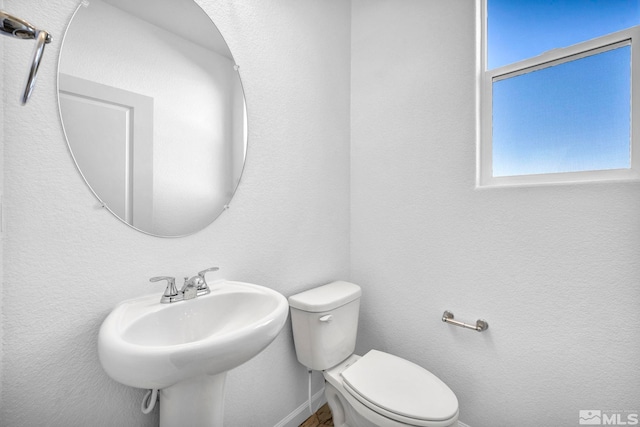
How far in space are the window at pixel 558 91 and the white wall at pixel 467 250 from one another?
118mm

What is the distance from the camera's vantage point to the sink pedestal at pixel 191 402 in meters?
0.80

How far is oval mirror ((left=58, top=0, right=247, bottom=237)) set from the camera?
0.79 meters

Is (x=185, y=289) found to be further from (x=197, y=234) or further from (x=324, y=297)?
(x=324, y=297)

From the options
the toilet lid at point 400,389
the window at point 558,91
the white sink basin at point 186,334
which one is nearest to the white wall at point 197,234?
the white sink basin at point 186,334

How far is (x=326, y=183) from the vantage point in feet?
5.17

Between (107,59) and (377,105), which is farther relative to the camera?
(377,105)

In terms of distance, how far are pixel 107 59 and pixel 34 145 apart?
13.2 inches

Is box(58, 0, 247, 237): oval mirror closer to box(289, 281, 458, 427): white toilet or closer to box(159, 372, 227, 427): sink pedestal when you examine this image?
box(159, 372, 227, 427): sink pedestal

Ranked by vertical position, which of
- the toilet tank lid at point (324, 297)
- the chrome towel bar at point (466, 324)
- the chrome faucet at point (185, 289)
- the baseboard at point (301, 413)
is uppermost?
the chrome faucet at point (185, 289)

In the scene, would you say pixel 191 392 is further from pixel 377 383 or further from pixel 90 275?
pixel 377 383

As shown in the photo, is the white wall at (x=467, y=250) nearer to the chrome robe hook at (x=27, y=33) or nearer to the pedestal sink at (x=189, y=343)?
the pedestal sink at (x=189, y=343)

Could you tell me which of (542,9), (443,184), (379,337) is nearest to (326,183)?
(443,184)

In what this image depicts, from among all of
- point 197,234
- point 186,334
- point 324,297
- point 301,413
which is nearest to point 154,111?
point 197,234

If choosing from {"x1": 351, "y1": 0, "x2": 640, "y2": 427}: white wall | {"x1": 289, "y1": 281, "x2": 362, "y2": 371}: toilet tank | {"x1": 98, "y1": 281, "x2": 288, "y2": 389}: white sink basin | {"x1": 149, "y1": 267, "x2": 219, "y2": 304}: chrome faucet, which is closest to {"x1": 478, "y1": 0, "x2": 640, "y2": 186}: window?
{"x1": 351, "y1": 0, "x2": 640, "y2": 427}: white wall
